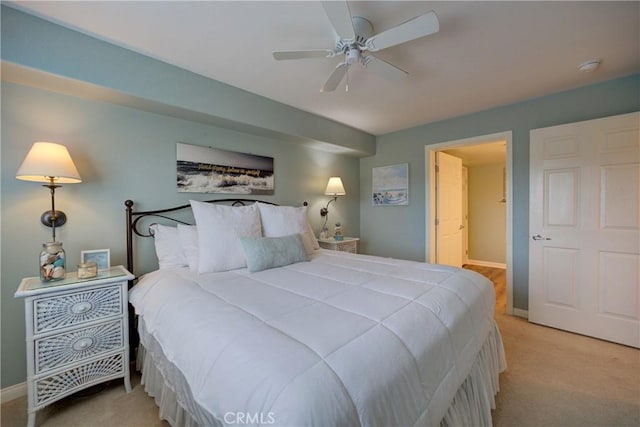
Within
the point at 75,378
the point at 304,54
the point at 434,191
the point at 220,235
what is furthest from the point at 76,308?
the point at 434,191

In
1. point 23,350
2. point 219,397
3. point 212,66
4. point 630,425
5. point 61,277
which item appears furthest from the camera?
point 212,66

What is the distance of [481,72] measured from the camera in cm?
231

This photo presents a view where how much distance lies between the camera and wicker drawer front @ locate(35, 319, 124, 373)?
1513 millimetres

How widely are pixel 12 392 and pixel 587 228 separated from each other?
4.79 meters

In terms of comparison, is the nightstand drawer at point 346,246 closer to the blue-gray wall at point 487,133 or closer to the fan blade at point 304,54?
the blue-gray wall at point 487,133

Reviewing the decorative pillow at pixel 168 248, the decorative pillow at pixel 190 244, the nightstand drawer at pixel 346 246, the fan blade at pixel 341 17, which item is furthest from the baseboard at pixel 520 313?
the decorative pillow at pixel 168 248

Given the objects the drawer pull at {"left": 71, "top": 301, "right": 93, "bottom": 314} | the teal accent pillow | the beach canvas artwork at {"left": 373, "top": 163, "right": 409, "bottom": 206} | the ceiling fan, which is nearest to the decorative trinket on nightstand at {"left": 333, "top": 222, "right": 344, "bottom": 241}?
the beach canvas artwork at {"left": 373, "top": 163, "right": 409, "bottom": 206}

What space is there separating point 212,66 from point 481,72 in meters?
2.32

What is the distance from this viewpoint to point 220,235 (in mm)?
2098

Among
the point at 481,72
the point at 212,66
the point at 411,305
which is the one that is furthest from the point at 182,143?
the point at 481,72

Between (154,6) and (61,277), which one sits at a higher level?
(154,6)

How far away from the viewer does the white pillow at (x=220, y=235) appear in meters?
2.01

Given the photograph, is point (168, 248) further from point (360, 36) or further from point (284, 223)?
point (360, 36)

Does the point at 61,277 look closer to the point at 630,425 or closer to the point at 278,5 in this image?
the point at 278,5
